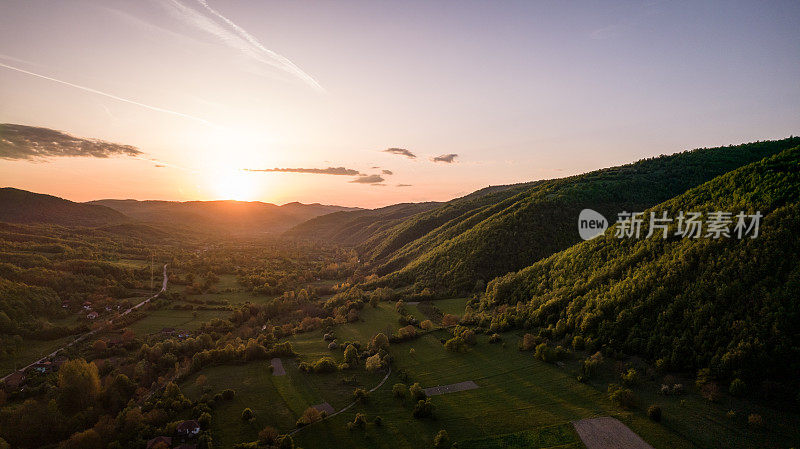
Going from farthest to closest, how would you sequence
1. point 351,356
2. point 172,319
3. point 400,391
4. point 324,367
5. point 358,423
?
point 172,319, point 351,356, point 324,367, point 400,391, point 358,423

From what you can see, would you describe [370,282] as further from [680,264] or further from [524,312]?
[680,264]

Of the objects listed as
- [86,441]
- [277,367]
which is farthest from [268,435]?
[86,441]

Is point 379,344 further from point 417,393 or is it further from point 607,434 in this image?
point 607,434

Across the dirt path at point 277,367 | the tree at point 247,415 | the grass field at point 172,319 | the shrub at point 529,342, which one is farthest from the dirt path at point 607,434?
the grass field at point 172,319

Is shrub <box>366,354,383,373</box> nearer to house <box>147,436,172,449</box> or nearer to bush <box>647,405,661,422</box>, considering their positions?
house <box>147,436,172,449</box>

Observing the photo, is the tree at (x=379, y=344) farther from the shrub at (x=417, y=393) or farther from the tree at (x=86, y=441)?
the tree at (x=86, y=441)
